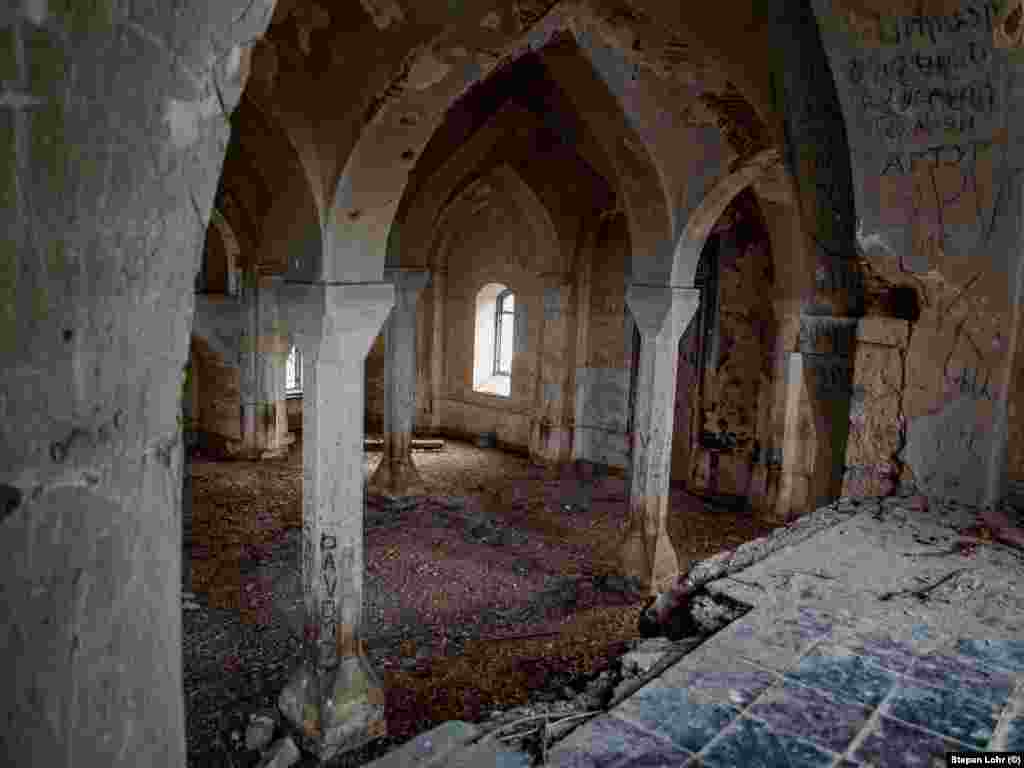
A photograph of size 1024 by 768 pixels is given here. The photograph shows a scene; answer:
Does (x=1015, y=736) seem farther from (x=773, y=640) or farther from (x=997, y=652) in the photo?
(x=773, y=640)

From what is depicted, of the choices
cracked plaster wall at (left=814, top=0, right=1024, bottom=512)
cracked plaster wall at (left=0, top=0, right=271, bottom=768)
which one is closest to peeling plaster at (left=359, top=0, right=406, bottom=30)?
cracked plaster wall at (left=814, top=0, right=1024, bottom=512)

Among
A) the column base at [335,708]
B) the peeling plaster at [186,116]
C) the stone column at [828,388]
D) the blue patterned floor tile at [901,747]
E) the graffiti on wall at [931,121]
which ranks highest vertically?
the graffiti on wall at [931,121]

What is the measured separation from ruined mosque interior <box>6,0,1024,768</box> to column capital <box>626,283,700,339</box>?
34mm

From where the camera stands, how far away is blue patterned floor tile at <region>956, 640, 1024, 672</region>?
7.91 ft

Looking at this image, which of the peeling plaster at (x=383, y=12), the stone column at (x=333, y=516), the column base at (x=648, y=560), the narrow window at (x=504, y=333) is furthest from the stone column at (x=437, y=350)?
the peeling plaster at (x=383, y=12)

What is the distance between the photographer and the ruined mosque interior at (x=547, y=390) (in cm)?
111

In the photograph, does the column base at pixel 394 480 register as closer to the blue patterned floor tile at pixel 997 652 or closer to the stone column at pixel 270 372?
the stone column at pixel 270 372

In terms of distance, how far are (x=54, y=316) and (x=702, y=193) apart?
645 cm

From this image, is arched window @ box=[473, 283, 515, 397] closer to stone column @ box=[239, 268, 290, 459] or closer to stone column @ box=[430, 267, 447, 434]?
stone column @ box=[430, 267, 447, 434]

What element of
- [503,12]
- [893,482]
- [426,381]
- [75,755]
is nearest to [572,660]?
[893,482]

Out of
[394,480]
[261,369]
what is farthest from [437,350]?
[394,480]

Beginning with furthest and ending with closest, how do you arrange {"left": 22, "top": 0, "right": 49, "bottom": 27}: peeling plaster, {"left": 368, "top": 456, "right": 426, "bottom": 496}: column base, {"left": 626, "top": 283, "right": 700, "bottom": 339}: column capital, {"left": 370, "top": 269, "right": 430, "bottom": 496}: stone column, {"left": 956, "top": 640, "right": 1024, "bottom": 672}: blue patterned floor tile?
{"left": 368, "top": 456, "right": 426, "bottom": 496}: column base → {"left": 370, "top": 269, "right": 430, "bottom": 496}: stone column → {"left": 626, "top": 283, "right": 700, "bottom": 339}: column capital → {"left": 956, "top": 640, "right": 1024, "bottom": 672}: blue patterned floor tile → {"left": 22, "top": 0, "right": 49, "bottom": 27}: peeling plaster

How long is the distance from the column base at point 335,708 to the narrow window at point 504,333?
8.45 metres

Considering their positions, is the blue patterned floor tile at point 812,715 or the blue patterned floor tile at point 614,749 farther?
the blue patterned floor tile at point 812,715
